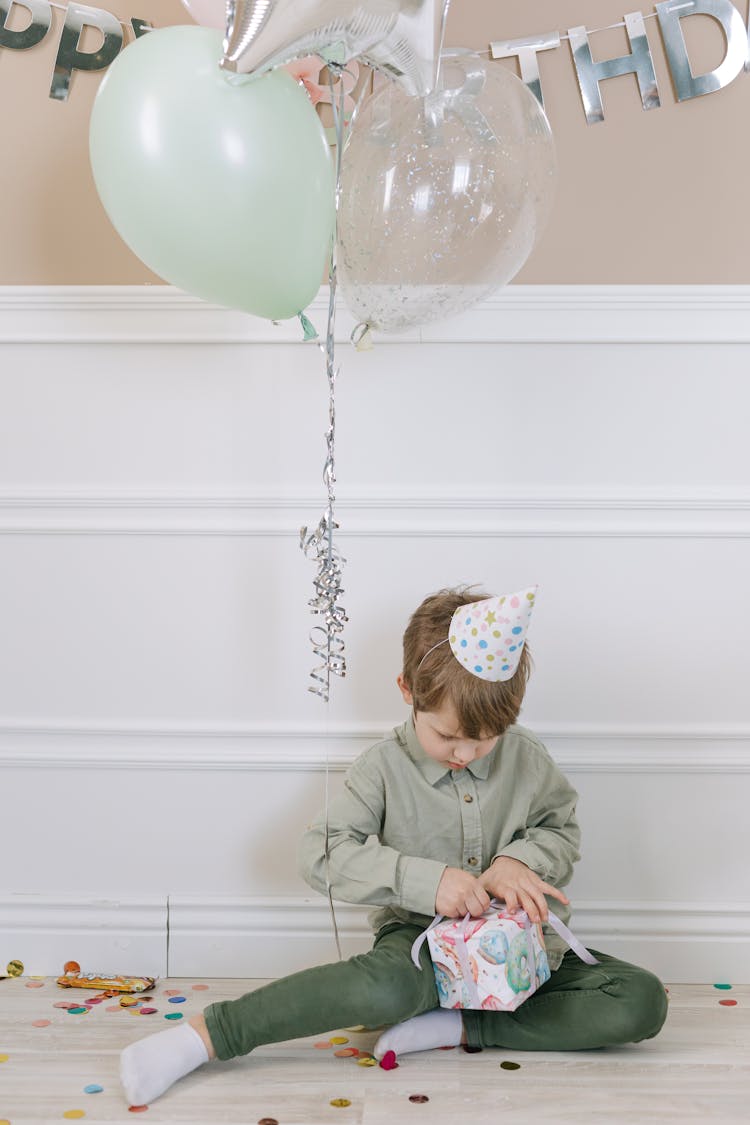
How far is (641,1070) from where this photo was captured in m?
1.35

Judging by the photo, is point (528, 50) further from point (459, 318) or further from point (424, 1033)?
point (424, 1033)

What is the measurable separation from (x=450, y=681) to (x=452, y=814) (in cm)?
22

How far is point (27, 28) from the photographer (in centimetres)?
160

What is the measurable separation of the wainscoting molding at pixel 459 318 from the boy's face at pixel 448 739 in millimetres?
544

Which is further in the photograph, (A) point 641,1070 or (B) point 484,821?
(B) point 484,821

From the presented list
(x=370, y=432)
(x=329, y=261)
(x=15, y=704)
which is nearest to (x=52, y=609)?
(x=15, y=704)

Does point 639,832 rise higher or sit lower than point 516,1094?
higher

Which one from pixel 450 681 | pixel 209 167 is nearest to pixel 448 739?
pixel 450 681

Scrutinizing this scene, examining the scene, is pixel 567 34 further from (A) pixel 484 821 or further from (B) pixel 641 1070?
(B) pixel 641 1070

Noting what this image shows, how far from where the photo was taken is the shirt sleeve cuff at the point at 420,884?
140 centimetres

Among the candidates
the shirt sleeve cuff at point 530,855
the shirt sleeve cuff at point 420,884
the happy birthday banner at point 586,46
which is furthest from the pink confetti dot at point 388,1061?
the happy birthday banner at point 586,46

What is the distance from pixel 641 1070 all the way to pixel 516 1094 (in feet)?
0.53

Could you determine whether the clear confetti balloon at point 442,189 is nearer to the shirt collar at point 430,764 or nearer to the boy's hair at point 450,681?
the boy's hair at point 450,681

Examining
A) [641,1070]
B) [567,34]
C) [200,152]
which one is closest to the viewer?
[200,152]
